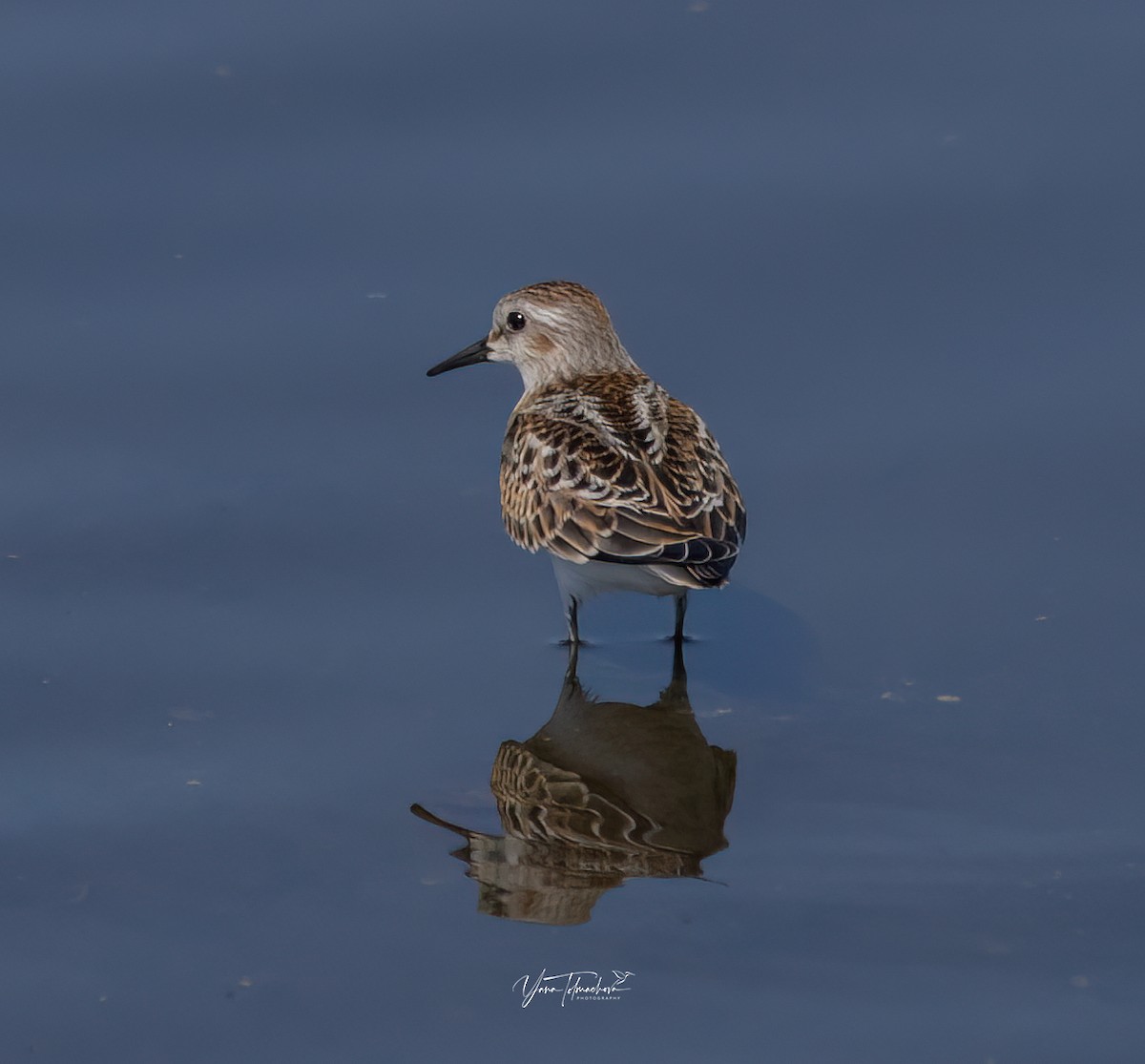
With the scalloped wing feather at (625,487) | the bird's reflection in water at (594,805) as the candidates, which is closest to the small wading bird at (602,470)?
the scalloped wing feather at (625,487)

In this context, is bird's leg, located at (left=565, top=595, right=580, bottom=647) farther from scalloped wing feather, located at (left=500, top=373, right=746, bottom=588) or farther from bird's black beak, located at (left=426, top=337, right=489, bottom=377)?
bird's black beak, located at (left=426, top=337, right=489, bottom=377)

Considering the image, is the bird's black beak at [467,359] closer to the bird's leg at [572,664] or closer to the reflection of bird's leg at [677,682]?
the bird's leg at [572,664]

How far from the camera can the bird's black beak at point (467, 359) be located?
991 centimetres

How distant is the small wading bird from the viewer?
26.7ft

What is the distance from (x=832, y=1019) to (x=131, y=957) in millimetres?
2405

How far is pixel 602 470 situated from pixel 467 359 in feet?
5.57

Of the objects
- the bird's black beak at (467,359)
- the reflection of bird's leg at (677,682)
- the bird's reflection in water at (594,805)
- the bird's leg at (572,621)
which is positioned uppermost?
the bird's black beak at (467,359)

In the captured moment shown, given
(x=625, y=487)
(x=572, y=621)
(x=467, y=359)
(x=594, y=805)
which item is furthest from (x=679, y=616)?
(x=467, y=359)

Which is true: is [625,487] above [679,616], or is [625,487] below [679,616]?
above

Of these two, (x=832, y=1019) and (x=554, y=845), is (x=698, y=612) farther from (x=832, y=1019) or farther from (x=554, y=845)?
(x=832, y=1019)

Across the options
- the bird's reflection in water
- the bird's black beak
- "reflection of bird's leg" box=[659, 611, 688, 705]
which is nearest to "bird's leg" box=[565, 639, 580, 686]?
the bird's reflection in water

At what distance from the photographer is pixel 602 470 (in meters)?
8.48

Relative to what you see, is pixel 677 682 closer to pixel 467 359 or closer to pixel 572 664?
pixel 572 664

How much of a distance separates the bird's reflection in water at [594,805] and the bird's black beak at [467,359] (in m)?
2.09
